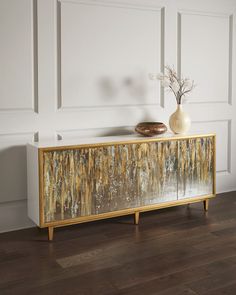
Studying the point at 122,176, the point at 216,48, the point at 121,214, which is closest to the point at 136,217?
the point at 121,214

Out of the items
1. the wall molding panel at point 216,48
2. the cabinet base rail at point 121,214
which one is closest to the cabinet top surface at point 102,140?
the cabinet base rail at point 121,214

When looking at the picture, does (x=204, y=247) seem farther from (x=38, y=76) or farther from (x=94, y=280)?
(x=38, y=76)

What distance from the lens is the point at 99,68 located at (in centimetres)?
382

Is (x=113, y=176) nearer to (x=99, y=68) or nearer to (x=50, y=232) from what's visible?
(x=50, y=232)

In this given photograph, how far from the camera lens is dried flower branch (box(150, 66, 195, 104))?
156 inches

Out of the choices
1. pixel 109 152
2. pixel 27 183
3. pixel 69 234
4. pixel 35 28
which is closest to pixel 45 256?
pixel 69 234

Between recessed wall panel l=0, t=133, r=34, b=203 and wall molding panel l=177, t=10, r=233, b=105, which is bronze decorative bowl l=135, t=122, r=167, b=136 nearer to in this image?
wall molding panel l=177, t=10, r=233, b=105

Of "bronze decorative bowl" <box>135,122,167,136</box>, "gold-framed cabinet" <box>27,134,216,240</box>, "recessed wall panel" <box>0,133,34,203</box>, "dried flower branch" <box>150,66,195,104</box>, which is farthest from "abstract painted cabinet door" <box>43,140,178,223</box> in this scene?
"dried flower branch" <box>150,66,195,104</box>

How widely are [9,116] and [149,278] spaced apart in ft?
5.32

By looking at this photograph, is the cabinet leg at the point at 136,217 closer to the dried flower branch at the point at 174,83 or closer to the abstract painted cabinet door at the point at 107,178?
the abstract painted cabinet door at the point at 107,178

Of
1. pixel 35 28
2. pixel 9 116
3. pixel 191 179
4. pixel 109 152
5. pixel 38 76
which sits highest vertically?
pixel 35 28

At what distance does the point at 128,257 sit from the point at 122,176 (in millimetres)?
740

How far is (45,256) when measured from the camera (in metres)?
3.02

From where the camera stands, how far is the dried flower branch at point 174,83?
13.0 feet
